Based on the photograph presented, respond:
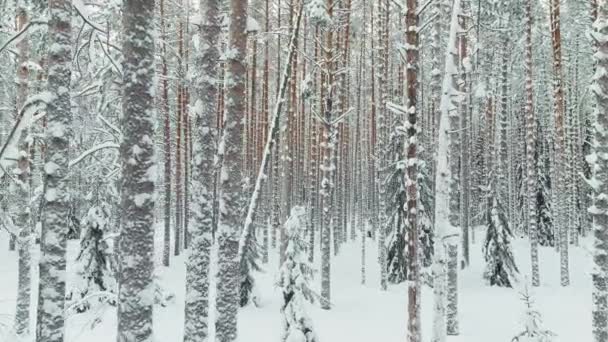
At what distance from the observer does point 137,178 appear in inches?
174

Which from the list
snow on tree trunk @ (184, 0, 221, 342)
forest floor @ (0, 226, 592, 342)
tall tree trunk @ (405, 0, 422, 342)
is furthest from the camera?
forest floor @ (0, 226, 592, 342)

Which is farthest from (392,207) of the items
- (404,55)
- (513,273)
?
(404,55)

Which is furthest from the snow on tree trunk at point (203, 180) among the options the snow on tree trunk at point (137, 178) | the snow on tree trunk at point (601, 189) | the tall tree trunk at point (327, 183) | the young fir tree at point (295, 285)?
the tall tree trunk at point (327, 183)

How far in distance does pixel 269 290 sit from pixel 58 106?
11.8m

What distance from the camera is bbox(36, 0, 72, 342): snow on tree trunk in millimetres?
5820

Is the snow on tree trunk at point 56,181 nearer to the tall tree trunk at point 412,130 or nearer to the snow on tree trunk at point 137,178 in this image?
the snow on tree trunk at point 137,178

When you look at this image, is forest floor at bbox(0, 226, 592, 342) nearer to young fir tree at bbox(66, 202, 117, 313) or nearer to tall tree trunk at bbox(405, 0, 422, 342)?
young fir tree at bbox(66, 202, 117, 313)

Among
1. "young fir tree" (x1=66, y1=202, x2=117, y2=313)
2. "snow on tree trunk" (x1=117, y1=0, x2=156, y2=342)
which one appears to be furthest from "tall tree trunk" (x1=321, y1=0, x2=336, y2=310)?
"snow on tree trunk" (x1=117, y1=0, x2=156, y2=342)

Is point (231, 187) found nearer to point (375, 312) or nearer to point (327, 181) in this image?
point (327, 181)

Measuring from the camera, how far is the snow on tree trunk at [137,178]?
14.3 ft

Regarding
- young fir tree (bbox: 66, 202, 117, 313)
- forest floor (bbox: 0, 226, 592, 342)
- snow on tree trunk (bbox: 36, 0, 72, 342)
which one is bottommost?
forest floor (bbox: 0, 226, 592, 342)

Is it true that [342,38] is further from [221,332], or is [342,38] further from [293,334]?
[221,332]

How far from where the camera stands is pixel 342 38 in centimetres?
2348

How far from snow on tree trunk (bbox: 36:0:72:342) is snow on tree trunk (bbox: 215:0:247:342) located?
2205 millimetres
